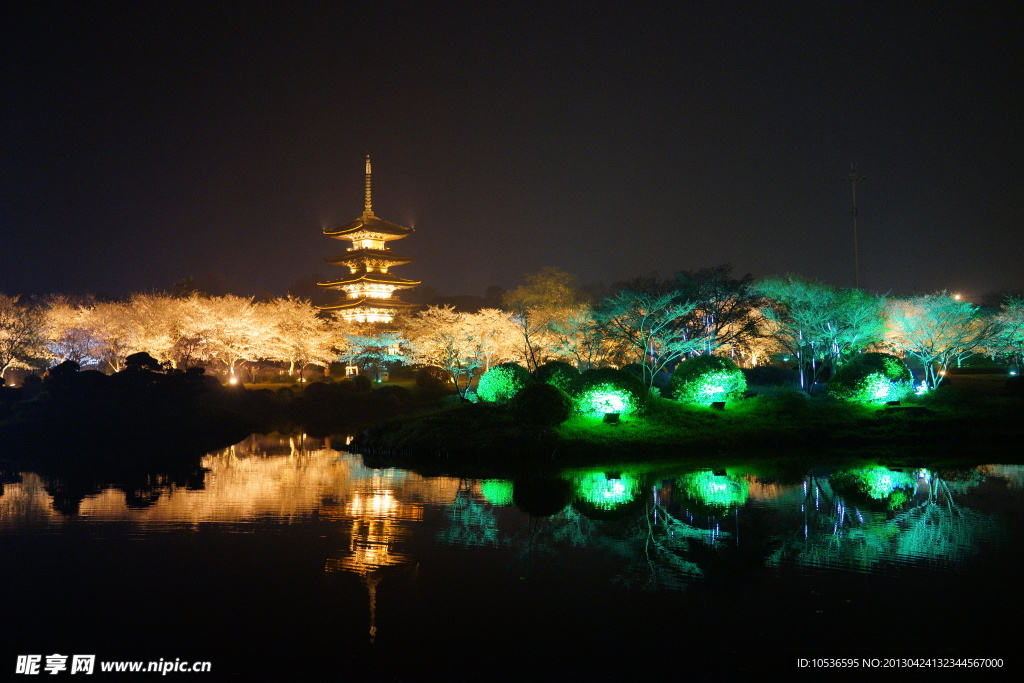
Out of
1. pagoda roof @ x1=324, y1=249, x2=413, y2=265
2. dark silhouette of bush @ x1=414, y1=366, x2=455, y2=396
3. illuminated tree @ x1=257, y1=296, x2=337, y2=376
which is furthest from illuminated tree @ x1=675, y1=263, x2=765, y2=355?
pagoda roof @ x1=324, y1=249, x2=413, y2=265

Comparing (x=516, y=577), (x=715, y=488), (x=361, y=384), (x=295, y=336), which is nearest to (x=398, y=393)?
(x=361, y=384)

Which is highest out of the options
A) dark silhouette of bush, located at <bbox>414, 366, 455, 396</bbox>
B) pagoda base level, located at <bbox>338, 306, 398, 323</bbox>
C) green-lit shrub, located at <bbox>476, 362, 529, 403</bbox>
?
pagoda base level, located at <bbox>338, 306, 398, 323</bbox>

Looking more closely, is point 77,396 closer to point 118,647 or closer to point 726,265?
point 118,647

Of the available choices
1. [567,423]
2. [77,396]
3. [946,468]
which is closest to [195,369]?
[77,396]

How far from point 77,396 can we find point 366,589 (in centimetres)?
2440

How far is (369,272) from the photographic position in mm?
57906

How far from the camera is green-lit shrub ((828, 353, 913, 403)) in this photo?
90.3 feet

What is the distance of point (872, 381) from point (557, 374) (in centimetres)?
1198

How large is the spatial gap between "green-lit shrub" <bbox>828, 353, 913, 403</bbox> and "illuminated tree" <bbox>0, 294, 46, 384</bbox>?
44.2 metres

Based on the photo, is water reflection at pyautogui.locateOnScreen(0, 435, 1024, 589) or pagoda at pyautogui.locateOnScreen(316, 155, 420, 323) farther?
pagoda at pyautogui.locateOnScreen(316, 155, 420, 323)

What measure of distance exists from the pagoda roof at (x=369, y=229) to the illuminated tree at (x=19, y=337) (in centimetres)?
2142

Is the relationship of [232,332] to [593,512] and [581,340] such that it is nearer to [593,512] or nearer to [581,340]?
[581,340]

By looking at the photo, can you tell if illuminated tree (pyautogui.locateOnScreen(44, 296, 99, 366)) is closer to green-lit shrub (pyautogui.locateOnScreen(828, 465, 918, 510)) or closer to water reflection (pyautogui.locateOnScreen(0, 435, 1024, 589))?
water reflection (pyautogui.locateOnScreen(0, 435, 1024, 589))

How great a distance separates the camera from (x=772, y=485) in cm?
1588
